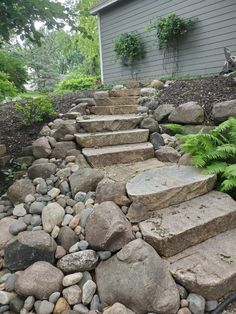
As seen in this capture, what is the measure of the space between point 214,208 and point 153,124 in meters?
1.60

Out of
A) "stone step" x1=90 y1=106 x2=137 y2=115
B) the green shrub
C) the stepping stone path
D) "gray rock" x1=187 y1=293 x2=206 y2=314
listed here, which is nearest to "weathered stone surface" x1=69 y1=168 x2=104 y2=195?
the stepping stone path

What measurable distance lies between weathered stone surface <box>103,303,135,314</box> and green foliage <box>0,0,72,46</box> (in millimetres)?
2262

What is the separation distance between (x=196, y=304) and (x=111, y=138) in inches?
79.7

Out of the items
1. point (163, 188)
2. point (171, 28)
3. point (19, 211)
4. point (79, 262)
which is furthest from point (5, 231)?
point (171, 28)

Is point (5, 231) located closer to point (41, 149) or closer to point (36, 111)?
point (41, 149)

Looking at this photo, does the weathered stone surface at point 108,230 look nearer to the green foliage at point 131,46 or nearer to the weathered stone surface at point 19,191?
the weathered stone surface at point 19,191

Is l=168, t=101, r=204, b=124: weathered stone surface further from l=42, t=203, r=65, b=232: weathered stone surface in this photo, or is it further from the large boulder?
the large boulder

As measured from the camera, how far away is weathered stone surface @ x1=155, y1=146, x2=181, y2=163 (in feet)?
10.6

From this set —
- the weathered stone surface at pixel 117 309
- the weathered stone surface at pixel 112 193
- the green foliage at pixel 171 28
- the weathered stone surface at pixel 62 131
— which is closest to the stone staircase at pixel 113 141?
the weathered stone surface at pixel 62 131

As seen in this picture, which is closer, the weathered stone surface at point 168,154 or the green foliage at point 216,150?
the green foliage at point 216,150

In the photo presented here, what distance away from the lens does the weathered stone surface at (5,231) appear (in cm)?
226

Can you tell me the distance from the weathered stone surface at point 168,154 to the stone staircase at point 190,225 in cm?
42

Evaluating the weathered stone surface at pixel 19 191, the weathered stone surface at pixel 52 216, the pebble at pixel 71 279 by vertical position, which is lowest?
the pebble at pixel 71 279

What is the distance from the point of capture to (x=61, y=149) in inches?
126
